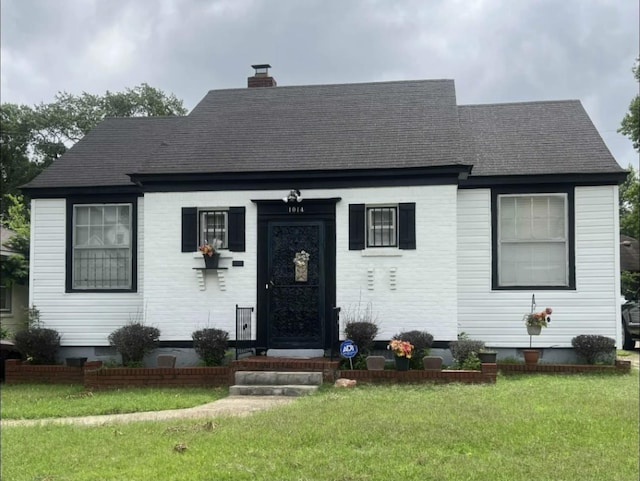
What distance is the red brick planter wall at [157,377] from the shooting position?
10.6 m

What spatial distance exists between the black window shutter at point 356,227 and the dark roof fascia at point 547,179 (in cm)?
203

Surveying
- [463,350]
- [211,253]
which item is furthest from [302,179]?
[463,350]

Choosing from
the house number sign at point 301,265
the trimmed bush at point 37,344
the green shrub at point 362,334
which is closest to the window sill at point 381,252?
the house number sign at point 301,265

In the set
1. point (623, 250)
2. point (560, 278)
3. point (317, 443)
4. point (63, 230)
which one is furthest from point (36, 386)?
point (623, 250)

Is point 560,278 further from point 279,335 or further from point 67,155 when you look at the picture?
point 67,155

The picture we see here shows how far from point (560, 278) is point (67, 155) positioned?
10.0m

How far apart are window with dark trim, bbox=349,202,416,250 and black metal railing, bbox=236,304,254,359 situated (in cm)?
212

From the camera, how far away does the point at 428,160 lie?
11.5 meters

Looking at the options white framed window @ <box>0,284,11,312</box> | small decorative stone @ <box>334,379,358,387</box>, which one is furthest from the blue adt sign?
white framed window @ <box>0,284,11,312</box>

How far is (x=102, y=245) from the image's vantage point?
43.1 feet

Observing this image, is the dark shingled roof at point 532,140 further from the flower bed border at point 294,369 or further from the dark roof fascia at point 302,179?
the flower bed border at point 294,369

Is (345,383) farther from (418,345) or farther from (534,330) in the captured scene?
(534,330)

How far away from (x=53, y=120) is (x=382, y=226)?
3577 centimetres

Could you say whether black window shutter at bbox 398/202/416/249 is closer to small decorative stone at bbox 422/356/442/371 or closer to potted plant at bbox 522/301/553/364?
small decorative stone at bbox 422/356/442/371
